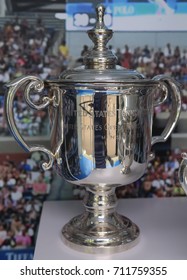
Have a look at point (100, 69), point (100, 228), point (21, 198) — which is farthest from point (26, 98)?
point (21, 198)

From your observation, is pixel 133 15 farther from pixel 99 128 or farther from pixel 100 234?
pixel 100 234

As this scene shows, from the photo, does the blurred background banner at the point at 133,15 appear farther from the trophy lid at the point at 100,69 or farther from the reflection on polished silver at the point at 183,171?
the reflection on polished silver at the point at 183,171

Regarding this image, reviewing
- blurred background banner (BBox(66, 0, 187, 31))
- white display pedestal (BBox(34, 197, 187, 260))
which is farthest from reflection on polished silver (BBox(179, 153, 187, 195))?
blurred background banner (BBox(66, 0, 187, 31))

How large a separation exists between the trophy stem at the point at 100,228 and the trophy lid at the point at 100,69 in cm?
19

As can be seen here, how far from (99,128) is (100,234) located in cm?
20

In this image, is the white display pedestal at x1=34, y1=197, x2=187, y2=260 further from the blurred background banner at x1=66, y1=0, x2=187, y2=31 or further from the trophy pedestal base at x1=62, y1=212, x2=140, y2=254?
the blurred background banner at x1=66, y1=0, x2=187, y2=31

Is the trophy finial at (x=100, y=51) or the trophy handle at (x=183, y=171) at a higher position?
the trophy finial at (x=100, y=51)

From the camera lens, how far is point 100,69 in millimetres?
766

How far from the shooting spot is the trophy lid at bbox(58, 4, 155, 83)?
2.40 feet

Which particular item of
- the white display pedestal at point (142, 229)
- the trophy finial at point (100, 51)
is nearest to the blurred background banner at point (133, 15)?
the trophy finial at point (100, 51)

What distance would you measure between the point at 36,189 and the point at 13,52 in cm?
33

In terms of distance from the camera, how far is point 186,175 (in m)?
0.72

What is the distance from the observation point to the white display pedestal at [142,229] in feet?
2.46
